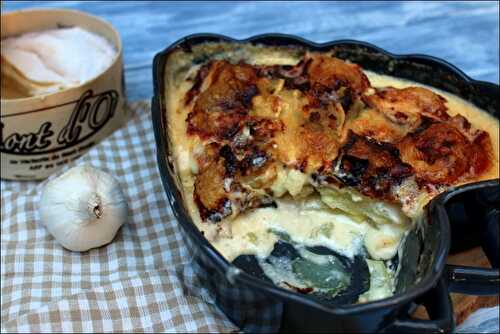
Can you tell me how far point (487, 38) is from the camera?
2.22 meters

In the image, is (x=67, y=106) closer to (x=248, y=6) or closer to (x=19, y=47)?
(x=19, y=47)

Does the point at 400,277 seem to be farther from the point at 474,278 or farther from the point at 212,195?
the point at 212,195


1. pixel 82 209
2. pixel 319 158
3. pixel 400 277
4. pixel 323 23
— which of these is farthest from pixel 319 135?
pixel 323 23

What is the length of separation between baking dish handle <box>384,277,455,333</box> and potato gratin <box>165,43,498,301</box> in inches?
7.2

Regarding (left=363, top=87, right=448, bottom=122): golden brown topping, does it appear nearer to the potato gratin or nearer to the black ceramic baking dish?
the potato gratin

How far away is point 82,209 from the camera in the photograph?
146cm

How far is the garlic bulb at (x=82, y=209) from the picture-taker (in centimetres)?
147

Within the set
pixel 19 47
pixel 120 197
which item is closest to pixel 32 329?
pixel 120 197

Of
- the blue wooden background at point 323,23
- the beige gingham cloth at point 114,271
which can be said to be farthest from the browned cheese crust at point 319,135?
the blue wooden background at point 323,23

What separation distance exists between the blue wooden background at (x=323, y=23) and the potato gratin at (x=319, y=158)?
0.66 m

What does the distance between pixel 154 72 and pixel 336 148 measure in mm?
471

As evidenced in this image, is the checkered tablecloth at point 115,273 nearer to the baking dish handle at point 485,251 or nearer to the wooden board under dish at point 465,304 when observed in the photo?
the wooden board under dish at point 465,304

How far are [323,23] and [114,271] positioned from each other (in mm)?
1242

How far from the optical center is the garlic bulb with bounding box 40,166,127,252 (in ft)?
4.82
